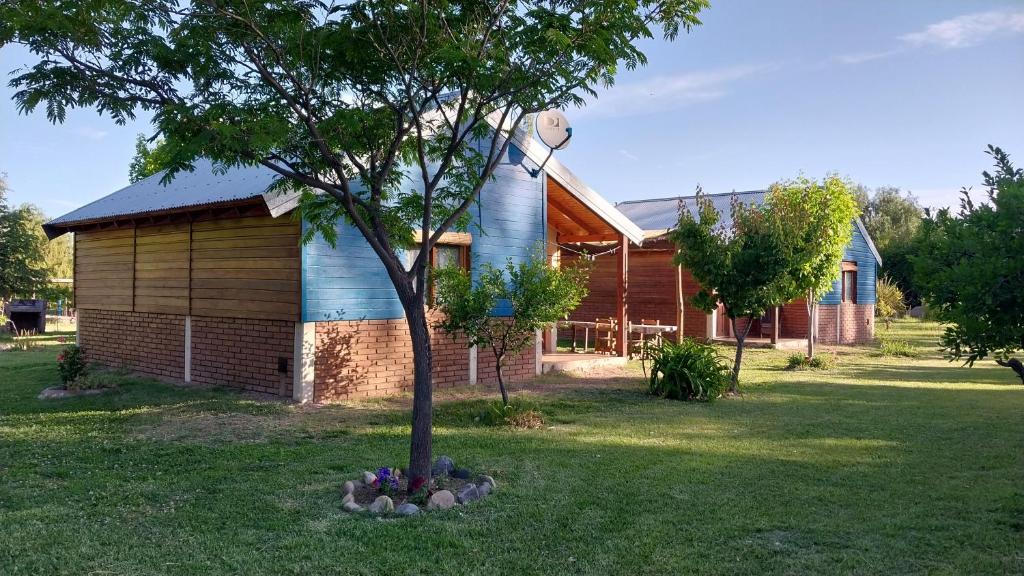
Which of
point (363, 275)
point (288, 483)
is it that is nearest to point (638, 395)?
point (363, 275)

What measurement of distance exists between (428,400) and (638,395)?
252 inches

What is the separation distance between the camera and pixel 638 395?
11.9m

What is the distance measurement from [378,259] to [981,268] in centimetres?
828

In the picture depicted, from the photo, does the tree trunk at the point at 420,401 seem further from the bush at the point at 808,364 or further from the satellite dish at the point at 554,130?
the bush at the point at 808,364

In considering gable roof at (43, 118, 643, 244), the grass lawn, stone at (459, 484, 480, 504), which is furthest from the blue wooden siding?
stone at (459, 484, 480, 504)

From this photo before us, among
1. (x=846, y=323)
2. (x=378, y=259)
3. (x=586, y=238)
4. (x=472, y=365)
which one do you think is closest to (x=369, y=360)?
(x=378, y=259)

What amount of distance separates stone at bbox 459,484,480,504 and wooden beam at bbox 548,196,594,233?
10012 millimetres

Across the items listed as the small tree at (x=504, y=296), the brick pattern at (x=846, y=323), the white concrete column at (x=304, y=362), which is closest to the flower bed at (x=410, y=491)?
the small tree at (x=504, y=296)

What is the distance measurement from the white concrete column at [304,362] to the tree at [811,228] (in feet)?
24.2

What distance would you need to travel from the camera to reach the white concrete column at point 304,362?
33.2 feet

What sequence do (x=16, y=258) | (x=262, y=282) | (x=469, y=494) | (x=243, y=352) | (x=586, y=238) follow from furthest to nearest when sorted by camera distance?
1. (x=16, y=258)
2. (x=586, y=238)
3. (x=243, y=352)
4. (x=262, y=282)
5. (x=469, y=494)

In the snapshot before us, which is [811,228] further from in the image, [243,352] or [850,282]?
[850,282]

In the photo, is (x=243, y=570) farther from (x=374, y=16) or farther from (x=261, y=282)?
(x=261, y=282)

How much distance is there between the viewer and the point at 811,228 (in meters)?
12.1
